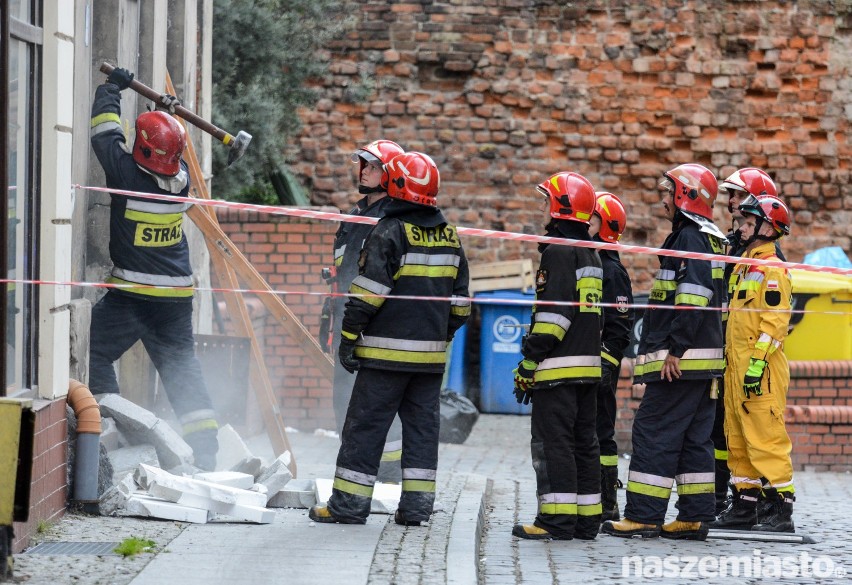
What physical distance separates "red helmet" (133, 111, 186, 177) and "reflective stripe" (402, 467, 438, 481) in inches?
90.4

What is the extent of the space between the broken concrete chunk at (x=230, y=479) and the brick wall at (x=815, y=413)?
4096mm

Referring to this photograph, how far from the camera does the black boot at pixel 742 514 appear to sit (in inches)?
289

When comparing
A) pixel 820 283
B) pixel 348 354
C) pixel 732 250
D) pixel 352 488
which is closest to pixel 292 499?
pixel 352 488

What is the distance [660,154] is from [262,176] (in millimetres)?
4061

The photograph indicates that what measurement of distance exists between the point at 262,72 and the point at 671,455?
6.95m

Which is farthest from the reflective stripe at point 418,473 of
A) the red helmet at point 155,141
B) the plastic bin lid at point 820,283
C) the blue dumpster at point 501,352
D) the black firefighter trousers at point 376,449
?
the blue dumpster at point 501,352

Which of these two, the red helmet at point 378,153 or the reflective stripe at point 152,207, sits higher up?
the red helmet at point 378,153

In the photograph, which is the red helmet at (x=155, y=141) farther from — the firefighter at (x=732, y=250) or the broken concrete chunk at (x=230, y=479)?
the firefighter at (x=732, y=250)

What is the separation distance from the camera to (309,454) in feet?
31.3

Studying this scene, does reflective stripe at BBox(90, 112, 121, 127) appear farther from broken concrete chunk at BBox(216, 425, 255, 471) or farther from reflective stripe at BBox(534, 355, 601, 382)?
reflective stripe at BBox(534, 355, 601, 382)

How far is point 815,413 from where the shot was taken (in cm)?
998

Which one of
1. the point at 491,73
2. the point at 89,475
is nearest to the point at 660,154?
the point at 491,73

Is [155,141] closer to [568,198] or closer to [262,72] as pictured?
[568,198]

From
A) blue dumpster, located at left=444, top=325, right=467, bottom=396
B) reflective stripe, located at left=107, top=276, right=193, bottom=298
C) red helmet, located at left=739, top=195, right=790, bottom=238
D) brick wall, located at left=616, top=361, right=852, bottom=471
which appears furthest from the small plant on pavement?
blue dumpster, located at left=444, top=325, right=467, bottom=396
